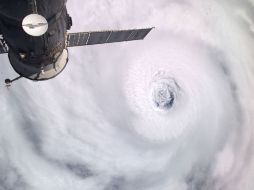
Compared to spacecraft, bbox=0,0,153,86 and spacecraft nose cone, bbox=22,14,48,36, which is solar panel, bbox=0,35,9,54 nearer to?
spacecraft, bbox=0,0,153,86

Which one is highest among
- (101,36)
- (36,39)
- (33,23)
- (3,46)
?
(101,36)

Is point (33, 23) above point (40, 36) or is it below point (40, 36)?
below

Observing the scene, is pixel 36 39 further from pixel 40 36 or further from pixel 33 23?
pixel 33 23

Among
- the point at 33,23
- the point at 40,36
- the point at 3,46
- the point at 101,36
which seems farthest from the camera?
the point at 101,36

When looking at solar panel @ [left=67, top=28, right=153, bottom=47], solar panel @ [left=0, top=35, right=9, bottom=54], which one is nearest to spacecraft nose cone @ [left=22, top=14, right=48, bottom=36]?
solar panel @ [left=0, top=35, right=9, bottom=54]

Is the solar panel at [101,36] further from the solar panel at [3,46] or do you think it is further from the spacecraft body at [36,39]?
the solar panel at [3,46]

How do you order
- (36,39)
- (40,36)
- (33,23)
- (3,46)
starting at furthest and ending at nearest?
1. (3,46)
2. (36,39)
3. (40,36)
4. (33,23)

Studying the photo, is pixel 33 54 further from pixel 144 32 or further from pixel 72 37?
pixel 144 32

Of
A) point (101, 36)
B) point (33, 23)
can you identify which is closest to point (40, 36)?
point (33, 23)
